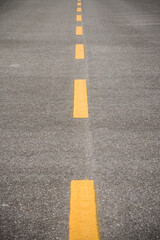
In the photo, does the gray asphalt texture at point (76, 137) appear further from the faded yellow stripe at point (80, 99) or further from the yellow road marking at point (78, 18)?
the yellow road marking at point (78, 18)

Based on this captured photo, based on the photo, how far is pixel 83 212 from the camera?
6.84ft

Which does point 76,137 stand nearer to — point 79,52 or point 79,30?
point 79,52

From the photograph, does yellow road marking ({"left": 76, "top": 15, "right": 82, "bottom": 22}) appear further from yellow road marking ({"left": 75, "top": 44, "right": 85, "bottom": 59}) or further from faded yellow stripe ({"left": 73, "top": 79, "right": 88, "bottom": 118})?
faded yellow stripe ({"left": 73, "top": 79, "right": 88, "bottom": 118})

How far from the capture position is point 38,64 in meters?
5.10

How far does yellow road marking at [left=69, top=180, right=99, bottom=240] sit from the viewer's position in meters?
1.91

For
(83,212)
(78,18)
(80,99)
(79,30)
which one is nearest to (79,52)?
(79,30)

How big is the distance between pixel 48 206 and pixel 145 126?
160 centimetres

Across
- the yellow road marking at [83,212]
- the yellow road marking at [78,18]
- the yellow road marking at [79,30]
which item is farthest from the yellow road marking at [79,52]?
the yellow road marking at [83,212]

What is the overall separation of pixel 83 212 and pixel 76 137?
1.01 meters

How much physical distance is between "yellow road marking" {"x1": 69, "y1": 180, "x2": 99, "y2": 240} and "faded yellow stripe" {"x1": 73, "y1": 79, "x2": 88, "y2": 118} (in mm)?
1234

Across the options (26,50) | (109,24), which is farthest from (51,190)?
(109,24)

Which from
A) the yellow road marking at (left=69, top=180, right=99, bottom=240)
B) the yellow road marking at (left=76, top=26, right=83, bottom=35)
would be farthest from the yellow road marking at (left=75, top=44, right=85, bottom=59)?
the yellow road marking at (left=69, top=180, right=99, bottom=240)

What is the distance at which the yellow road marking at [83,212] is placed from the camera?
75.1 inches

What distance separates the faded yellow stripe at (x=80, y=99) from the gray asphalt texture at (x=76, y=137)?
79mm
